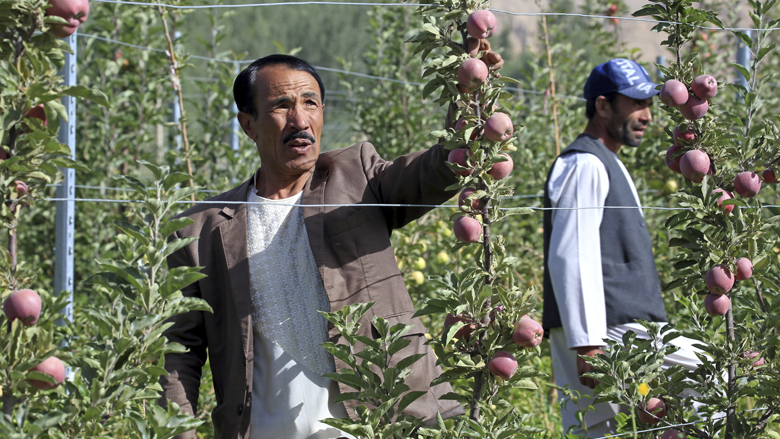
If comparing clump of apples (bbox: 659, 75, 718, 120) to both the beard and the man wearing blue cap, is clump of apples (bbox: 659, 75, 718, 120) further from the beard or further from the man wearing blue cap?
the beard

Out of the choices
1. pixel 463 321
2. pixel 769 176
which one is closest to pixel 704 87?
pixel 769 176

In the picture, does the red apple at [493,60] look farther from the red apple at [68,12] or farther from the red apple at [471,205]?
the red apple at [68,12]

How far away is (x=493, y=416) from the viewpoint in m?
1.44

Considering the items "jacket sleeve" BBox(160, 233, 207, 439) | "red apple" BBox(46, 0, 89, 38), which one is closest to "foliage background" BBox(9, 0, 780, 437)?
"jacket sleeve" BBox(160, 233, 207, 439)

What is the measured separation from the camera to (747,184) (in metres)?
1.59

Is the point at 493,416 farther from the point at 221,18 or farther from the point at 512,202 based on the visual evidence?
the point at 512,202

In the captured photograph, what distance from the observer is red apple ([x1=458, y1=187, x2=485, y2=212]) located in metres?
1.39

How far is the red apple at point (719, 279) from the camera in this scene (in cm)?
156

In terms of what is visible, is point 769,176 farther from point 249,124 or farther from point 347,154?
point 249,124

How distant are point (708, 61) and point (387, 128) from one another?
203 centimetres

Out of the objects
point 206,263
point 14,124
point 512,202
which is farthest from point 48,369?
point 512,202

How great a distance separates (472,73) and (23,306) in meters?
0.84

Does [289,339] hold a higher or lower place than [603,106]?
lower

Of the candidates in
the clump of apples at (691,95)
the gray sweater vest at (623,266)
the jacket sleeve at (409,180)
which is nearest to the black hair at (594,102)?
the gray sweater vest at (623,266)
